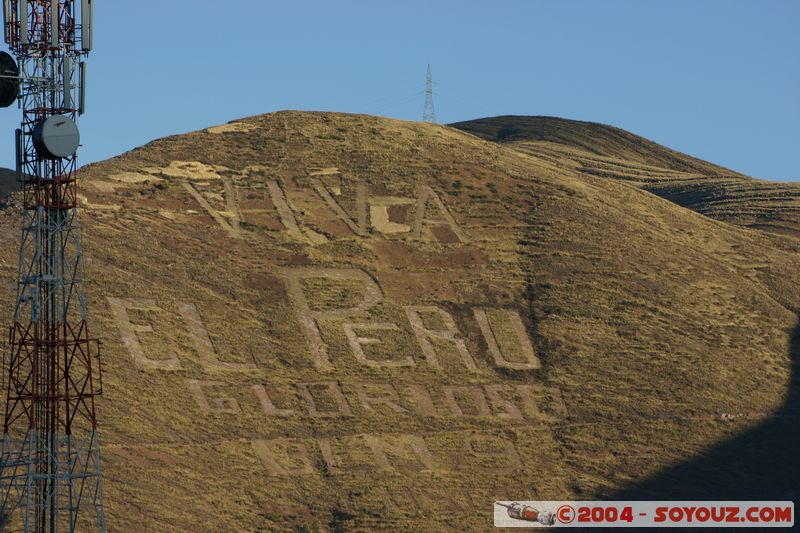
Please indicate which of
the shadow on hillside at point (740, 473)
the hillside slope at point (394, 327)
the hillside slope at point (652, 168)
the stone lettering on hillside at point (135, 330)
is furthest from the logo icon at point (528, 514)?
the hillside slope at point (652, 168)

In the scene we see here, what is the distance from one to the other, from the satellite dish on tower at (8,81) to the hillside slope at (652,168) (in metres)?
66.6

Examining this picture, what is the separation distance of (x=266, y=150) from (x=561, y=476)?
1212 inches

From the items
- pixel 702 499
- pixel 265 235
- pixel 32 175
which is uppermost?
pixel 32 175

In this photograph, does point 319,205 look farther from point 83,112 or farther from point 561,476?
point 83,112

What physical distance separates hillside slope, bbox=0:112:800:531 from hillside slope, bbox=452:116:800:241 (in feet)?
43.8

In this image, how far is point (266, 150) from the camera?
8906 centimetres

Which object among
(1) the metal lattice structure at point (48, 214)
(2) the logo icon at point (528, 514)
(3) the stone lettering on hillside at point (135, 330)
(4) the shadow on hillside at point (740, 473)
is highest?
(1) the metal lattice structure at point (48, 214)

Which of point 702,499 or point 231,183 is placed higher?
point 231,183

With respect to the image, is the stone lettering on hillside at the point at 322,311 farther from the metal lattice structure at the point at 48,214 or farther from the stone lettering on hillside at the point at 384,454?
the metal lattice structure at the point at 48,214

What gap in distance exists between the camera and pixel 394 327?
75312mm

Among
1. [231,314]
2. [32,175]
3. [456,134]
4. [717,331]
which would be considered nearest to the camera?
[32,175]

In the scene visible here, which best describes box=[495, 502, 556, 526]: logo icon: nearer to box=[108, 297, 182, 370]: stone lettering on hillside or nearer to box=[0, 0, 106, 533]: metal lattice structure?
box=[108, 297, 182, 370]: stone lettering on hillside

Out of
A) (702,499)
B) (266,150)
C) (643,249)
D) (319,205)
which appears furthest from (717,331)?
(266,150)

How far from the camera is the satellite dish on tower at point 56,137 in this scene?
41594 millimetres
